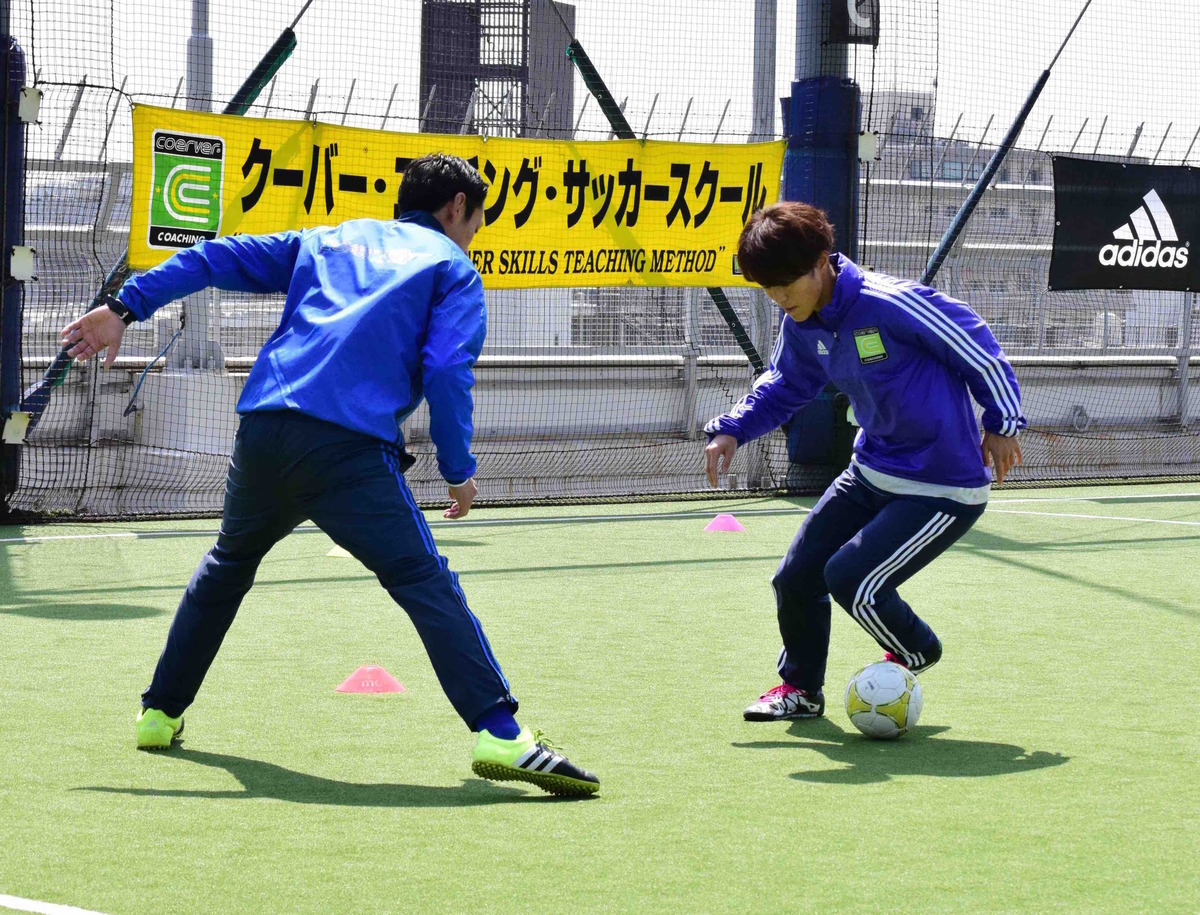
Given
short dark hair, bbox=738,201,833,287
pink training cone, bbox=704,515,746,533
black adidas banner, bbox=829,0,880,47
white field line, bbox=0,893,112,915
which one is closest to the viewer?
white field line, bbox=0,893,112,915

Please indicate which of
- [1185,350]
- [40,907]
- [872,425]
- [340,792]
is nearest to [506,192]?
[872,425]

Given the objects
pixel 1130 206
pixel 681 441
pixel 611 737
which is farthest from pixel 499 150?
pixel 611 737

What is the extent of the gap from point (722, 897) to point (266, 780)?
4.97ft

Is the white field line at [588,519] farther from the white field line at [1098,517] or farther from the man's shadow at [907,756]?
the man's shadow at [907,756]

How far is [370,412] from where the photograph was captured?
4.15m

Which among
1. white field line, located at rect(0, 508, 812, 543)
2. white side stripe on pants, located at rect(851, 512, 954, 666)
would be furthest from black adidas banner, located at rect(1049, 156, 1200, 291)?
white side stripe on pants, located at rect(851, 512, 954, 666)

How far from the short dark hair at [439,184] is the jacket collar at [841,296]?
Answer: 1.12m

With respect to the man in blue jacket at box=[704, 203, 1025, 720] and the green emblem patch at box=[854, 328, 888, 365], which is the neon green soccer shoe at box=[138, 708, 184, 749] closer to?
the man in blue jacket at box=[704, 203, 1025, 720]

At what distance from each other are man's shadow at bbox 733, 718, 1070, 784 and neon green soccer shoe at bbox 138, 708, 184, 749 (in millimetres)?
1650

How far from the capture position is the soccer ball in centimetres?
480

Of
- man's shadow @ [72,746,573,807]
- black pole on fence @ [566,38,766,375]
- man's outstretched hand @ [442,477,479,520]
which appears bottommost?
man's shadow @ [72,746,573,807]

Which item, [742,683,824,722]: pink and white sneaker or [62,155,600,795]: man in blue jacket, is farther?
[742,683,824,722]: pink and white sneaker

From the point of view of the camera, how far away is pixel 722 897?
3207mm

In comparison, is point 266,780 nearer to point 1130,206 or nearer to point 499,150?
point 499,150
